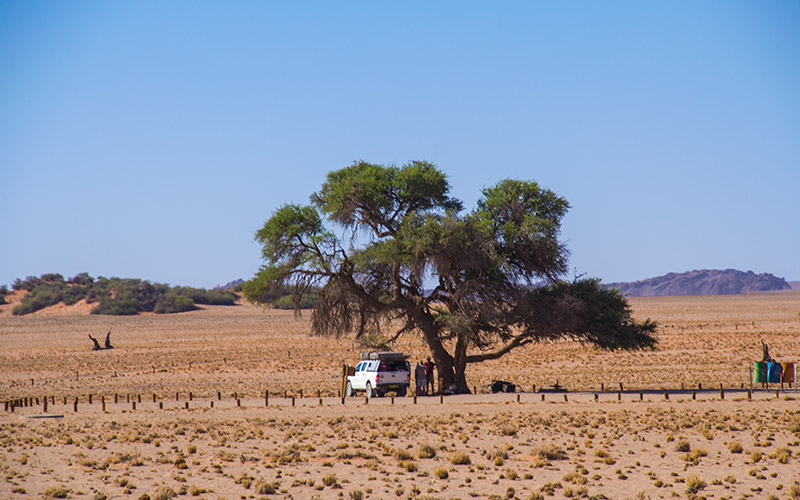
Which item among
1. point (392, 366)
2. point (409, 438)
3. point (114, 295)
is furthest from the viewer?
point (114, 295)

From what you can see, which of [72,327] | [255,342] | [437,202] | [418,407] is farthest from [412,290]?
[72,327]

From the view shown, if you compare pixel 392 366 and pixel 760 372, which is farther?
pixel 392 366

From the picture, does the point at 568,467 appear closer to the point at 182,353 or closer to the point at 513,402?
the point at 513,402

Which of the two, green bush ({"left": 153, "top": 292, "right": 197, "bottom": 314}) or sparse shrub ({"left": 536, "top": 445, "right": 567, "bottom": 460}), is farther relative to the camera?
green bush ({"left": 153, "top": 292, "right": 197, "bottom": 314})

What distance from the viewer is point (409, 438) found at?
23188 mm

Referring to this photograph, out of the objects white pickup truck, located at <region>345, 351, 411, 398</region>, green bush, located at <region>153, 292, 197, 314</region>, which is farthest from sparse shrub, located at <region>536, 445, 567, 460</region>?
green bush, located at <region>153, 292, 197, 314</region>

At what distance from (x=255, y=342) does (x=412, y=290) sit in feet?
151

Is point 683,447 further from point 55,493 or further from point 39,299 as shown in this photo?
point 39,299

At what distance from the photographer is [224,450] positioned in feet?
71.3

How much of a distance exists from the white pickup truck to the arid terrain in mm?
1259

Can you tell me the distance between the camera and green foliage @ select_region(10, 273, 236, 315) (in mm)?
137500

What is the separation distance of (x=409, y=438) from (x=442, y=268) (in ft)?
36.9

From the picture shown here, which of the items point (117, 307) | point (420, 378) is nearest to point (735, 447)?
point (420, 378)

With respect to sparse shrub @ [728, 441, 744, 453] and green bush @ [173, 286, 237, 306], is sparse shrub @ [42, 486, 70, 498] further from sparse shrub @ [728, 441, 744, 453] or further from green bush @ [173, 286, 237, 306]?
green bush @ [173, 286, 237, 306]
